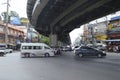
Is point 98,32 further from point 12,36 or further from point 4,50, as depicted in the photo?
point 4,50

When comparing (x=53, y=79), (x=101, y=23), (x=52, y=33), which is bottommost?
(x=53, y=79)

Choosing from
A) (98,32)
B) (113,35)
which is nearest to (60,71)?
(113,35)

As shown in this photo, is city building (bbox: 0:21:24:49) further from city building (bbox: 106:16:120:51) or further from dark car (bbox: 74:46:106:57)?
dark car (bbox: 74:46:106:57)

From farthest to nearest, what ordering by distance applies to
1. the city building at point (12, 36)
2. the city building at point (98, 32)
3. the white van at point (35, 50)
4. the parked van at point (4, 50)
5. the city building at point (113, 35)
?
1. the city building at point (98, 32)
2. the city building at point (12, 36)
3. the city building at point (113, 35)
4. the parked van at point (4, 50)
5. the white van at point (35, 50)

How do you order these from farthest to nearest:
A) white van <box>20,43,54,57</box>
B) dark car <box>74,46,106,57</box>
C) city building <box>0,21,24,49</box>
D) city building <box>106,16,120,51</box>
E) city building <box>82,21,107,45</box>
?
city building <box>82,21,107,45</box> → city building <box>0,21,24,49</box> → city building <box>106,16,120,51</box> → white van <box>20,43,54,57</box> → dark car <box>74,46,106,57</box>

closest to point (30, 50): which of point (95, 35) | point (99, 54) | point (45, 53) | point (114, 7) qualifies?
point (45, 53)

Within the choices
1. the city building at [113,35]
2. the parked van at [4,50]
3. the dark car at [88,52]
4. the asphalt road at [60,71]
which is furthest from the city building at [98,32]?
the asphalt road at [60,71]

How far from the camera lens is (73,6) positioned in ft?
116

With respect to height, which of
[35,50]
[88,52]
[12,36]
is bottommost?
[88,52]

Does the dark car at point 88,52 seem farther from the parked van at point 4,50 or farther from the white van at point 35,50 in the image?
the parked van at point 4,50

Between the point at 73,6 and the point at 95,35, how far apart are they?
68869mm

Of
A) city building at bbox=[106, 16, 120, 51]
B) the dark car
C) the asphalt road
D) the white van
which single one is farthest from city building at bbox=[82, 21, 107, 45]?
the asphalt road

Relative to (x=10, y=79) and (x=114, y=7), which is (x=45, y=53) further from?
(x=10, y=79)

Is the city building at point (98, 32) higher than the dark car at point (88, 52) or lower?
higher
